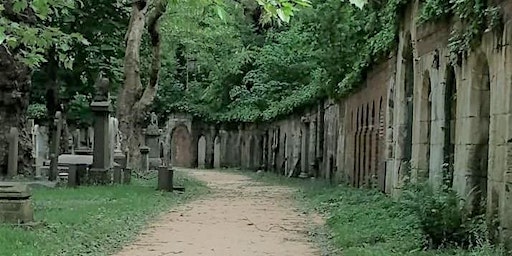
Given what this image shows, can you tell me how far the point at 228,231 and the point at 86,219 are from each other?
2196 mm

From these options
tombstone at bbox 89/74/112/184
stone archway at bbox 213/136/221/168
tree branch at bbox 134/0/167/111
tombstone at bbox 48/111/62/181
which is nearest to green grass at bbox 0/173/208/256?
tombstone at bbox 89/74/112/184

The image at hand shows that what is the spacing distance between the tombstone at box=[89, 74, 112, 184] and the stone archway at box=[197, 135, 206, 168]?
28.1 meters

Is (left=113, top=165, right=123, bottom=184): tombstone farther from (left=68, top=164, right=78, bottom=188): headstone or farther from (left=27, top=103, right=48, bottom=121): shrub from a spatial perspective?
(left=27, top=103, right=48, bottom=121): shrub

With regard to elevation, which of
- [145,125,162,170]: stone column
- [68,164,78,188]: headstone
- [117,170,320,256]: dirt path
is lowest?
[117,170,320,256]: dirt path

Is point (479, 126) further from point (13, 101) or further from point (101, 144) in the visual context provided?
point (13, 101)

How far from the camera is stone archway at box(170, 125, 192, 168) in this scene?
49.6m

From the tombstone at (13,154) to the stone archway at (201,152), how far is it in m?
28.7

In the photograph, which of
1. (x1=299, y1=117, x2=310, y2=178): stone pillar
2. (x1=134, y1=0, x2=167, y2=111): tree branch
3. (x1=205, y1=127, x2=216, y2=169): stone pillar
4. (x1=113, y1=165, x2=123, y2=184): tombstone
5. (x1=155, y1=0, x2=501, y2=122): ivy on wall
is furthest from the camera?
(x1=205, y1=127, x2=216, y2=169): stone pillar

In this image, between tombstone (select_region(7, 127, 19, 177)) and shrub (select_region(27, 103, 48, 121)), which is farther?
shrub (select_region(27, 103, 48, 121))

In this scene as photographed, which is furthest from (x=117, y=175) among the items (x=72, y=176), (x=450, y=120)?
(x=450, y=120)

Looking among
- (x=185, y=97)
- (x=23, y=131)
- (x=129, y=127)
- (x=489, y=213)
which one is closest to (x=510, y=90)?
(x=489, y=213)

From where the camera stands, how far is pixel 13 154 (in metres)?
20.6

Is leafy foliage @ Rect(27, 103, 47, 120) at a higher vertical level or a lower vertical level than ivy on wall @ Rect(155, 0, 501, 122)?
lower

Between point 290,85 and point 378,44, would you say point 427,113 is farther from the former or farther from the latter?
point 290,85
